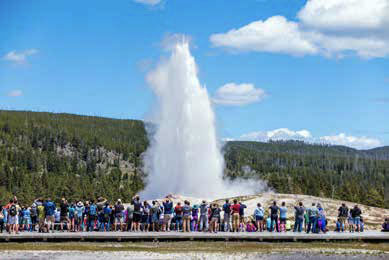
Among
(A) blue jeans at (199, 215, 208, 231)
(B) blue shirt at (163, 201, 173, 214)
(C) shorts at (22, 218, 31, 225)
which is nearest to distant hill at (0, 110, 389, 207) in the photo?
(A) blue jeans at (199, 215, 208, 231)

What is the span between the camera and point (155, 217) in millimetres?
25344

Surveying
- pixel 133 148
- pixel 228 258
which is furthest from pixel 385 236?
pixel 133 148

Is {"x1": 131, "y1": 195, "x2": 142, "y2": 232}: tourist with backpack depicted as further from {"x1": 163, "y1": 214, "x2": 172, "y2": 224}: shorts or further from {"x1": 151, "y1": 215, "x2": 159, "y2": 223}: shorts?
{"x1": 163, "y1": 214, "x2": 172, "y2": 224}: shorts

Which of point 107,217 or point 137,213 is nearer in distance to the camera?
point 137,213

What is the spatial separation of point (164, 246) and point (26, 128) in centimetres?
17600

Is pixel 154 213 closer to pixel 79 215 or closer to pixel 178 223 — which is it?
pixel 178 223

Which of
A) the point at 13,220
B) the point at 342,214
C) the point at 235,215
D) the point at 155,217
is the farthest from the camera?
the point at 342,214

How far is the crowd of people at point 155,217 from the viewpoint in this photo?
2495cm

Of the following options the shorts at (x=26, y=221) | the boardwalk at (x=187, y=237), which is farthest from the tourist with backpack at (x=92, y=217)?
the shorts at (x=26, y=221)

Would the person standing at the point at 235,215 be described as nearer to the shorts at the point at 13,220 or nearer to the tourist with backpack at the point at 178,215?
the tourist with backpack at the point at 178,215

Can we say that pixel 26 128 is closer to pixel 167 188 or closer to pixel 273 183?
pixel 273 183

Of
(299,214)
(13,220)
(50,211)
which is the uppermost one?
(50,211)

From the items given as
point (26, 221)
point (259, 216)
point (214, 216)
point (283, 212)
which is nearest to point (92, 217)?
point (26, 221)

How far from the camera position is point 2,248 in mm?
21641
